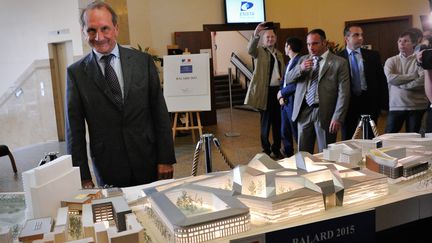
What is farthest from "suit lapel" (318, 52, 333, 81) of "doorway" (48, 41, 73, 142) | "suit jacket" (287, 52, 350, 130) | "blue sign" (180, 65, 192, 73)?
"doorway" (48, 41, 73, 142)

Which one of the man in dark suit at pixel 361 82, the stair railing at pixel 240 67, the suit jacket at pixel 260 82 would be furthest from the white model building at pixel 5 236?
the stair railing at pixel 240 67

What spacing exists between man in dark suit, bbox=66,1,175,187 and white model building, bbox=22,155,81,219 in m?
0.61

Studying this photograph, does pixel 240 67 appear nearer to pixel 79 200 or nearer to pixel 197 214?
pixel 79 200

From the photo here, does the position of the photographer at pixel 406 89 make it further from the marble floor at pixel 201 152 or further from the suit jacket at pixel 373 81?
the marble floor at pixel 201 152

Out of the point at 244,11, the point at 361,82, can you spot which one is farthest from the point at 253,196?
the point at 244,11

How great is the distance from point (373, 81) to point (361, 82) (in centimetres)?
13

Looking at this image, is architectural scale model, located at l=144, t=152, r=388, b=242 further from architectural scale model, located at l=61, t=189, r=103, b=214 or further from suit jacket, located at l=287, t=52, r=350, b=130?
suit jacket, located at l=287, t=52, r=350, b=130

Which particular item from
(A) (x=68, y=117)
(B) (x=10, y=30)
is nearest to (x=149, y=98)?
(A) (x=68, y=117)

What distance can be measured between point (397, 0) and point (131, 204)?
11304 mm

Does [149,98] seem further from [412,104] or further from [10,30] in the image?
[10,30]

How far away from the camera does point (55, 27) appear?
8.84 meters

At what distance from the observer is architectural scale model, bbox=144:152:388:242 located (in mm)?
1256

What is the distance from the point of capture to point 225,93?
1336 centimetres

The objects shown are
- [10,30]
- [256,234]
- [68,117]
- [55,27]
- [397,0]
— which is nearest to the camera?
[256,234]
